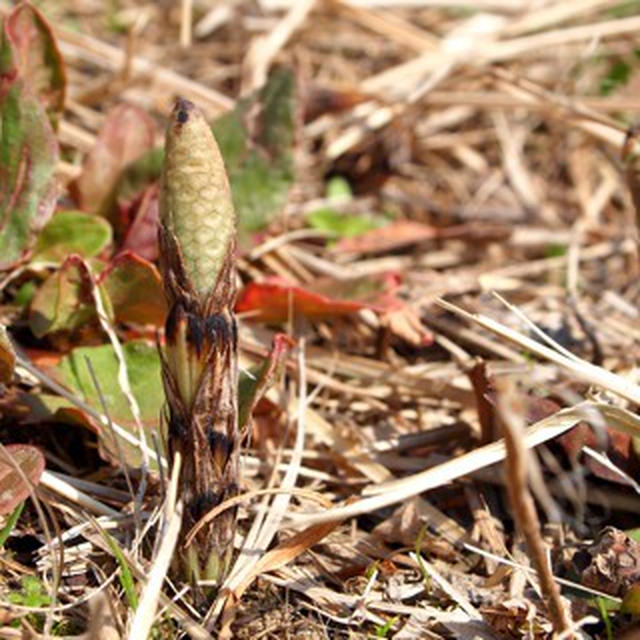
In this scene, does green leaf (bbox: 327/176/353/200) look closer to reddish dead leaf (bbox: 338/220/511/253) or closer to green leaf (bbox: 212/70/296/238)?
reddish dead leaf (bbox: 338/220/511/253)

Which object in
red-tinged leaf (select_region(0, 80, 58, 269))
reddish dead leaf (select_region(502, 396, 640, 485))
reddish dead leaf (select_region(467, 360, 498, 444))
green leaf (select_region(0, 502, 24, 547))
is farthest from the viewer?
red-tinged leaf (select_region(0, 80, 58, 269))

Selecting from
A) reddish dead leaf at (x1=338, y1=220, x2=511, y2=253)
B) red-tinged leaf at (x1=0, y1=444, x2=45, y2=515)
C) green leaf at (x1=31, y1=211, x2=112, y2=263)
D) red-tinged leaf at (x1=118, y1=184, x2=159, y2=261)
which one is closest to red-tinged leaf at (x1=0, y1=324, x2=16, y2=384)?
red-tinged leaf at (x1=0, y1=444, x2=45, y2=515)

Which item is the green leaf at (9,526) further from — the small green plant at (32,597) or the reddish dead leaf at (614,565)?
the reddish dead leaf at (614,565)

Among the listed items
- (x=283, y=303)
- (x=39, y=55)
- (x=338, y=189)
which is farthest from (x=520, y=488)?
(x=338, y=189)

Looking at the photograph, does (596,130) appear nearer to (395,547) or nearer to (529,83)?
(529,83)

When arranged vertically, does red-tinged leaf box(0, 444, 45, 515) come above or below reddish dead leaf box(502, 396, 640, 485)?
below

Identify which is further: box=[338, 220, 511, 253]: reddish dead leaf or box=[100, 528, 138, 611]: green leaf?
box=[338, 220, 511, 253]: reddish dead leaf

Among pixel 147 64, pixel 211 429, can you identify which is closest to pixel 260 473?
pixel 211 429

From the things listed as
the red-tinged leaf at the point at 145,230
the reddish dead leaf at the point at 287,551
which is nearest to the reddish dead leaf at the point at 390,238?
the red-tinged leaf at the point at 145,230
